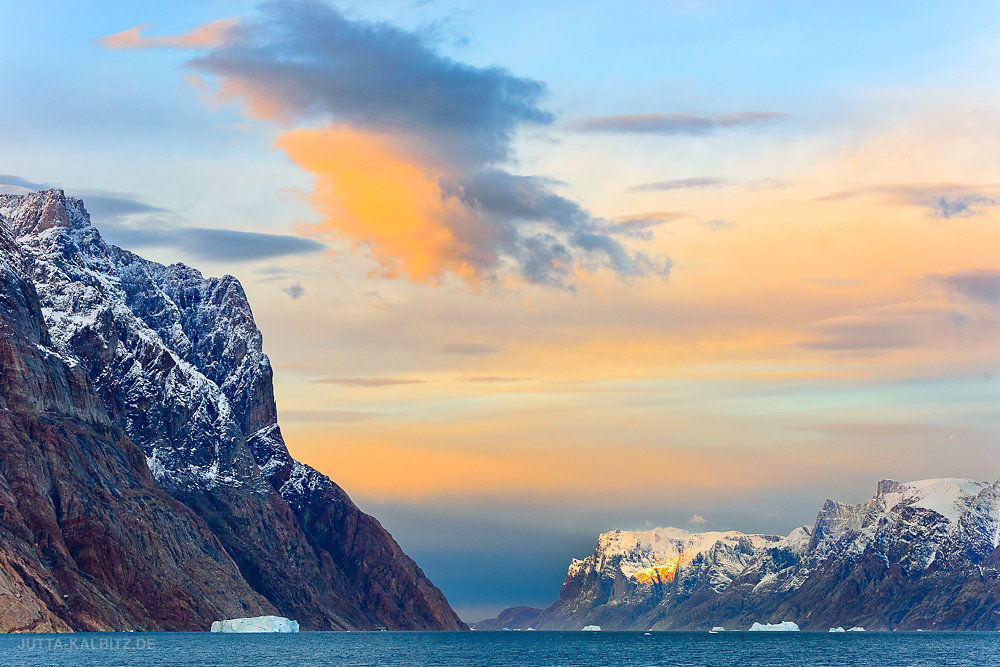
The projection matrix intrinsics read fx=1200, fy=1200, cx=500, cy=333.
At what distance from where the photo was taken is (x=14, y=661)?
637 ft

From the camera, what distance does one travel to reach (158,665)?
19362cm

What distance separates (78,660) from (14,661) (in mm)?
9963

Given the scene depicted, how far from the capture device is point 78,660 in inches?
7830

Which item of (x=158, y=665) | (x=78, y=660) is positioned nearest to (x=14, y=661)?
(x=78, y=660)

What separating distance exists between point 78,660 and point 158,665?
15.7 metres

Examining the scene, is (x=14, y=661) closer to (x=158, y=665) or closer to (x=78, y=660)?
(x=78, y=660)

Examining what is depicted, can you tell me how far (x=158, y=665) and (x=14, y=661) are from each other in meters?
23.4
